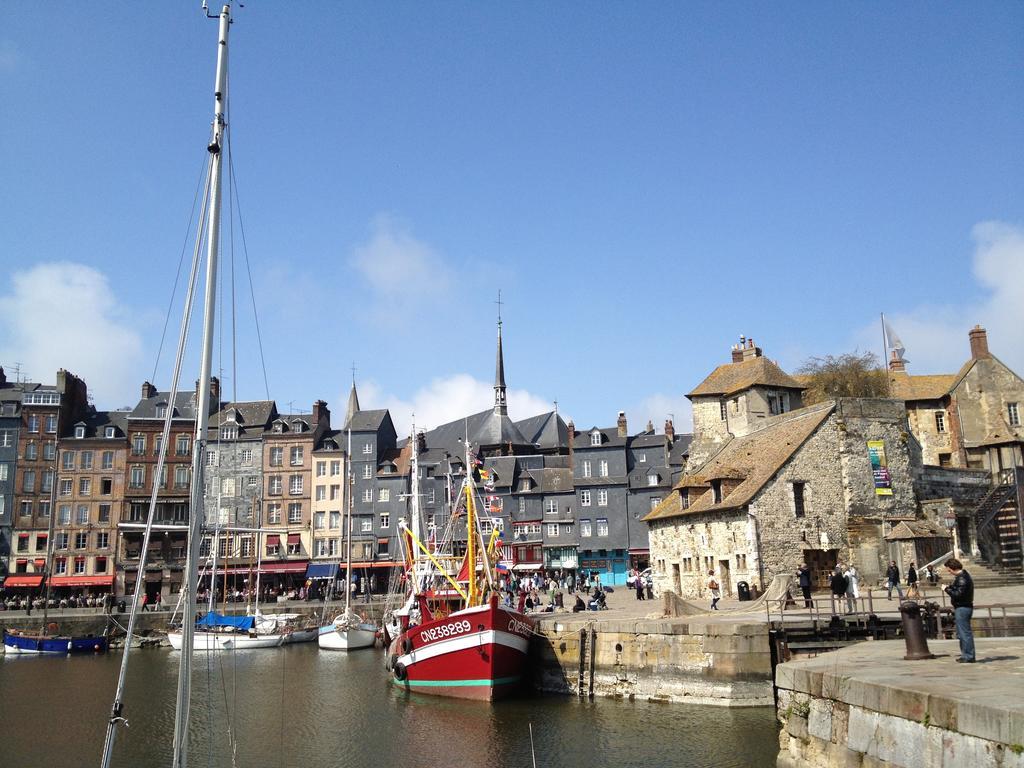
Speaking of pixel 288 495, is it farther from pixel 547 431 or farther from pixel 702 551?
pixel 702 551

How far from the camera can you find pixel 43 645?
4725cm

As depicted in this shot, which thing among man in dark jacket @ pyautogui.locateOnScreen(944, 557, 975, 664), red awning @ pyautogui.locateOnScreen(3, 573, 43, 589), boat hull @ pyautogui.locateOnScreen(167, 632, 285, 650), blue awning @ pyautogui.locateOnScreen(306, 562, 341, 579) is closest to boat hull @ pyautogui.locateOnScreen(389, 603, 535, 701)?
man in dark jacket @ pyautogui.locateOnScreen(944, 557, 975, 664)

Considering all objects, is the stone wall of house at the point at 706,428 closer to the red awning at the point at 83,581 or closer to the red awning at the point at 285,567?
the red awning at the point at 285,567

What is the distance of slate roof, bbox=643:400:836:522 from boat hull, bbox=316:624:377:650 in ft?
56.8

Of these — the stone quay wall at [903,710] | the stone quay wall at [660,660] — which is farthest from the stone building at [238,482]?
the stone quay wall at [903,710]

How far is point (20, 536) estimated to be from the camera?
6294 centimetres

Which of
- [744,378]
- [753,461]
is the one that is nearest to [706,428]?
[744,378]

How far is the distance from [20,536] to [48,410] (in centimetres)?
976

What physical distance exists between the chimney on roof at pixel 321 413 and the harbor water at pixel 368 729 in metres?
37.4

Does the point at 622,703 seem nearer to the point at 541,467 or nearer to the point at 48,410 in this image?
the point at 541,467

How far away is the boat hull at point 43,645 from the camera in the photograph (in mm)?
47062

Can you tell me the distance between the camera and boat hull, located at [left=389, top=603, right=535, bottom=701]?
26812 millimetres

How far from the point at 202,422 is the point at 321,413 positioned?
58.7 metres

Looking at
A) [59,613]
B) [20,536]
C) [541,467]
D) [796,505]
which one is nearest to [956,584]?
[796,505]
